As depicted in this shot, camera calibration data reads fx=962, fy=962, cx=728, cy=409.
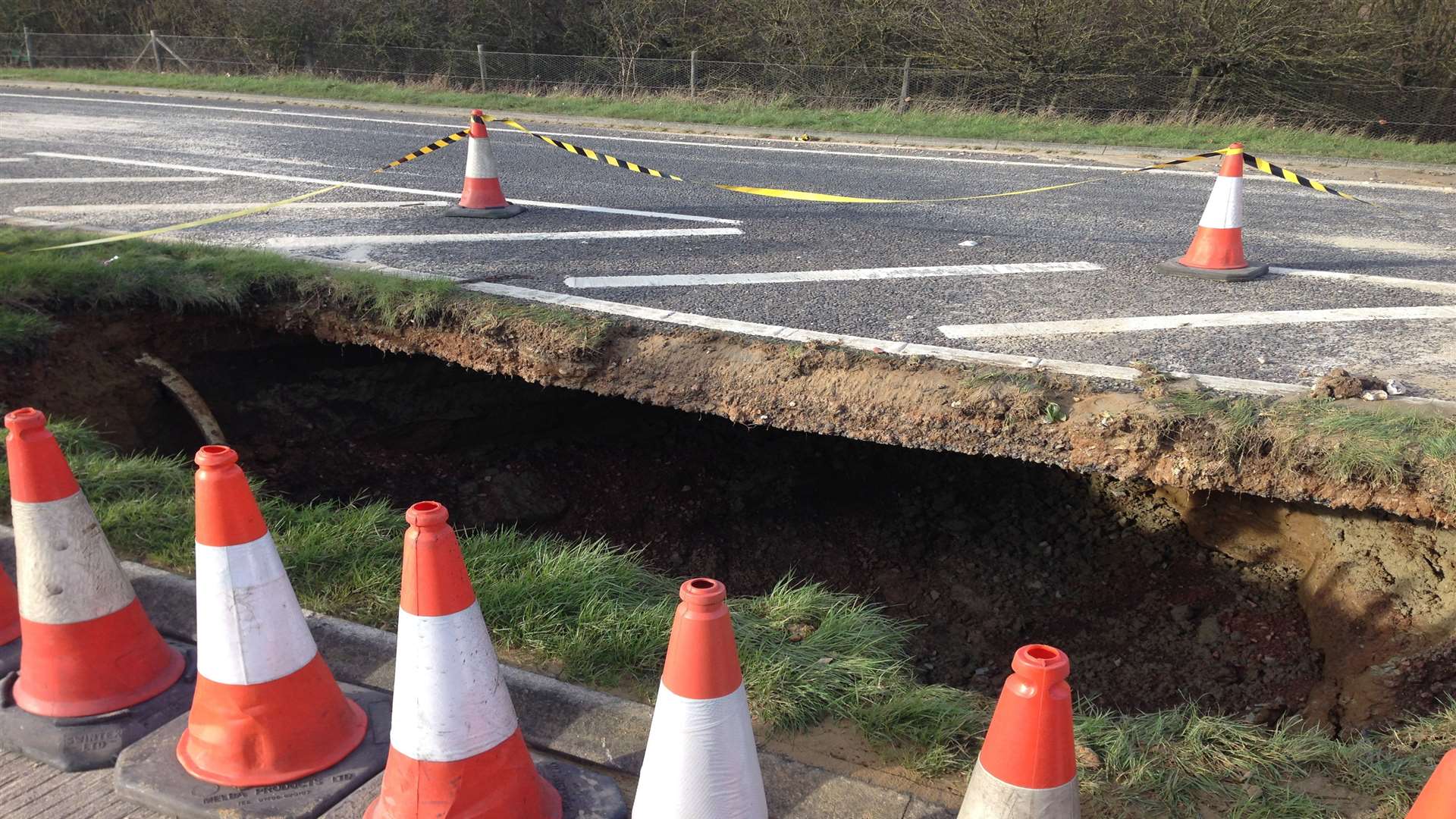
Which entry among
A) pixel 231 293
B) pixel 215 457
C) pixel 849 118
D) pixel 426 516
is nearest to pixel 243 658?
pixel 215 457

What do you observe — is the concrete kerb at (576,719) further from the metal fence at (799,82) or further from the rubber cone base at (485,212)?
the metal fence at (799,82)

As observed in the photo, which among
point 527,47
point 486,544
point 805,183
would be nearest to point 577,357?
point 486,544

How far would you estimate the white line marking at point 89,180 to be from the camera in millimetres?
8148

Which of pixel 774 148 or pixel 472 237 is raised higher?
pixel 774 148

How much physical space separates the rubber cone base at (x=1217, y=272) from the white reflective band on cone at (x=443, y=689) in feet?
16.0

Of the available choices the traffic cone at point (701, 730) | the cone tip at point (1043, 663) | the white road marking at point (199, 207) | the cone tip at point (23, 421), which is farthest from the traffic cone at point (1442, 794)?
the white road marking at point (199, 207)

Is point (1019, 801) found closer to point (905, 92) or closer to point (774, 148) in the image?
point (774, 148)

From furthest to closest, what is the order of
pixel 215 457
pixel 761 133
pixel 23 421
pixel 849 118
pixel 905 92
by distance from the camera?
pixel 905 92
pixel 849 118
pixel 761 133
pixel 23 421
pixel 215 457

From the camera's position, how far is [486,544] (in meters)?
3.50

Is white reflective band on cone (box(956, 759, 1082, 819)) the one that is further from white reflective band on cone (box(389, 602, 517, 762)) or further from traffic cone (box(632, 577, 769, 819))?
A: white reflective band on cone (box(389, 602, 517, 762))

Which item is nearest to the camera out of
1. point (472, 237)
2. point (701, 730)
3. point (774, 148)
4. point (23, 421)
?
point (701, 730)

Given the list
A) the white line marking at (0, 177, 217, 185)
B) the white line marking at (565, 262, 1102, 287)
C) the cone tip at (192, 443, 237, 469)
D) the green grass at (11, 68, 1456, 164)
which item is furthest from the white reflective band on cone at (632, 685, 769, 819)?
the green grass at (11, 68, 1456, 164)

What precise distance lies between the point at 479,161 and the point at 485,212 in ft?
1.33

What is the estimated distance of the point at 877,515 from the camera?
5.25m
